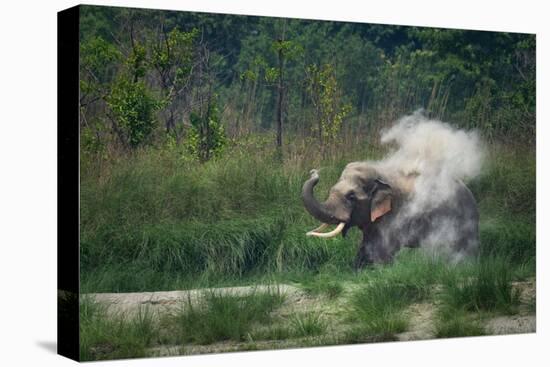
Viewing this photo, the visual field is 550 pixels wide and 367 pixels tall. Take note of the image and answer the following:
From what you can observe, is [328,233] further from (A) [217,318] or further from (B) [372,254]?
(A) [217,318]

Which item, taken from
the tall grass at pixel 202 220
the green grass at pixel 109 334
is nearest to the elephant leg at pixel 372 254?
the tall grass at pixel 202 220

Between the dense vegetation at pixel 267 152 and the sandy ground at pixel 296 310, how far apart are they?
9 centimetres

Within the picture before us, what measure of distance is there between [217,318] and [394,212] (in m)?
2.42

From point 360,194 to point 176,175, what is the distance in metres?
2.12

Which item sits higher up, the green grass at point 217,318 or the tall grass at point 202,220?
the tall grass at point 202,220

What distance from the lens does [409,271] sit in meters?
13.1

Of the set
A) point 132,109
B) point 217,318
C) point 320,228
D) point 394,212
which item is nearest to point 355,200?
point 394,212

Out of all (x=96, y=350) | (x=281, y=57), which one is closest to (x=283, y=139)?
(x=281, y=57)

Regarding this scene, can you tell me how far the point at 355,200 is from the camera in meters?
13.2

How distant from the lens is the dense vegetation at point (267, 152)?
38.8 feet

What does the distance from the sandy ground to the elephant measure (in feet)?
2.11

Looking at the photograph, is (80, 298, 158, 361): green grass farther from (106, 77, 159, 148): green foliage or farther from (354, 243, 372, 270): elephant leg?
(354, 243, 372, 270): elephant leg

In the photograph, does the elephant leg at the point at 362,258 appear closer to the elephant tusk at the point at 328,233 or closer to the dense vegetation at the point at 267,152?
the dense vegetation at the point at 267,152

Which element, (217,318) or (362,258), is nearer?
(217,318)
